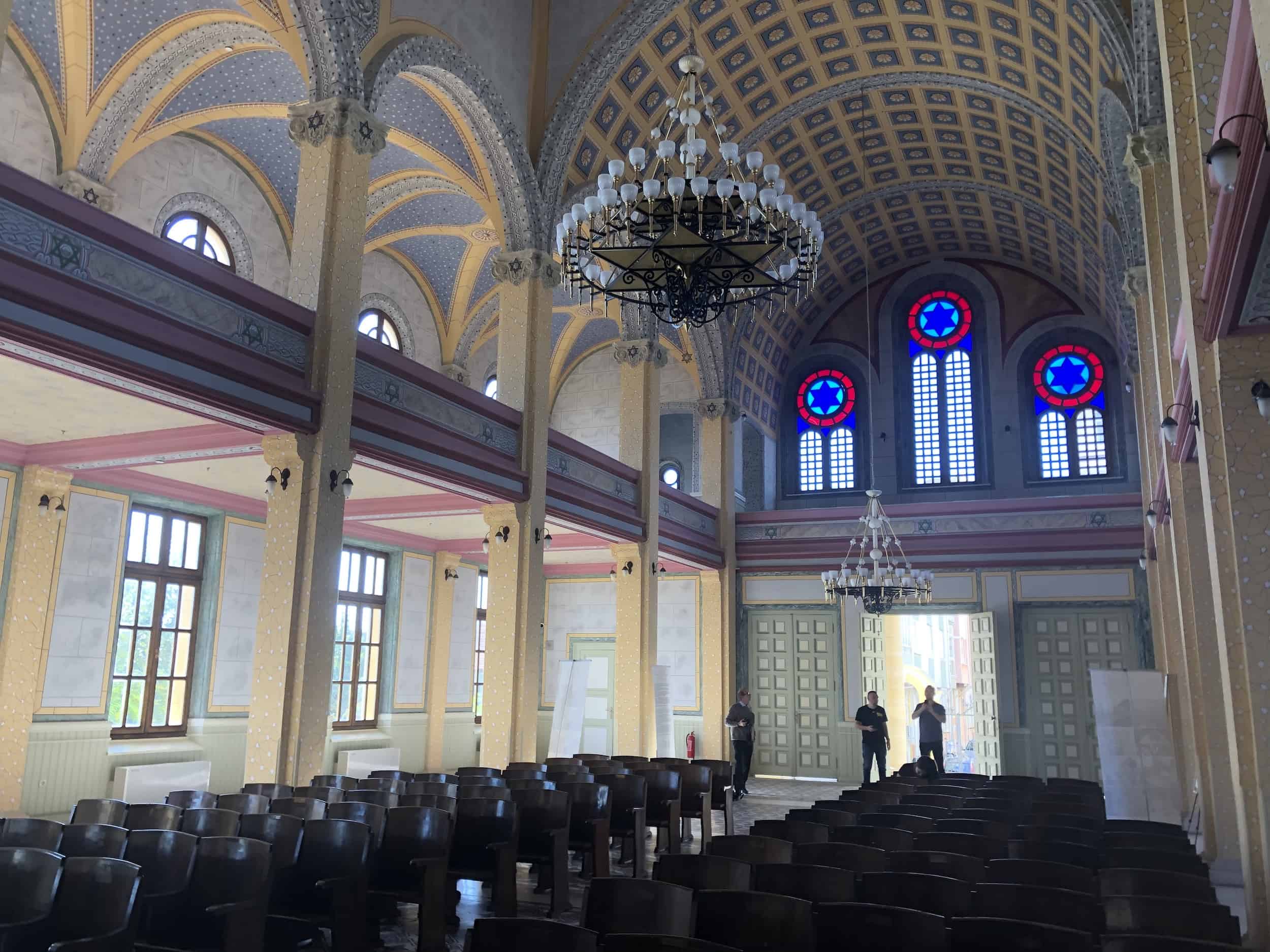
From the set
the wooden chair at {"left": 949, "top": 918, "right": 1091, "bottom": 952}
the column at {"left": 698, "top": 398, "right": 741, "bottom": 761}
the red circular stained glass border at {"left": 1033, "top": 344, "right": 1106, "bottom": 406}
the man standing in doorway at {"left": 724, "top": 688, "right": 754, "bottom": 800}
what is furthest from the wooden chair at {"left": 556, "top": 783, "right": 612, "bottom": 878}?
the red circular stained glass border at {"left": 1033, "top": 344, "right": 1106, "bottom": 406}

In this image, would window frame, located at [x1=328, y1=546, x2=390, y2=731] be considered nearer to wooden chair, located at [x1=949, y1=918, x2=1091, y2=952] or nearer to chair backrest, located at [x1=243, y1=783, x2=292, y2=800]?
chair backrest, located at [x1=243, y1=783, x2=292, y2=800]

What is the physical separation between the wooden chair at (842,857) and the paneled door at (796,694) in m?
15.2

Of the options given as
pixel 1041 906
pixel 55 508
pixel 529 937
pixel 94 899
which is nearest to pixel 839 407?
pixel 55 508

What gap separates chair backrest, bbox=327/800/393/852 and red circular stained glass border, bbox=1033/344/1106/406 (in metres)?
19.0

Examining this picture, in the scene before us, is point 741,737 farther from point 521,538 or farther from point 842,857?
point 842,857

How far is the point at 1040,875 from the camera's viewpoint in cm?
536

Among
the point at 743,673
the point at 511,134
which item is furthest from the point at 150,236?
the point at 743,673

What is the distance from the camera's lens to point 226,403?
29.7 feet

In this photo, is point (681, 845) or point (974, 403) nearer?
point (681, 845)

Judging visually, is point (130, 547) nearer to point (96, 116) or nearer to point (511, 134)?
point (96, 116)

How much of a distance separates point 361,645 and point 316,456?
9278mm

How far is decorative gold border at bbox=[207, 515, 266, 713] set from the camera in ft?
48.3

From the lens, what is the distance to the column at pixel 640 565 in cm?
1697

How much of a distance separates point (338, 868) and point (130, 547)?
9885 mm
